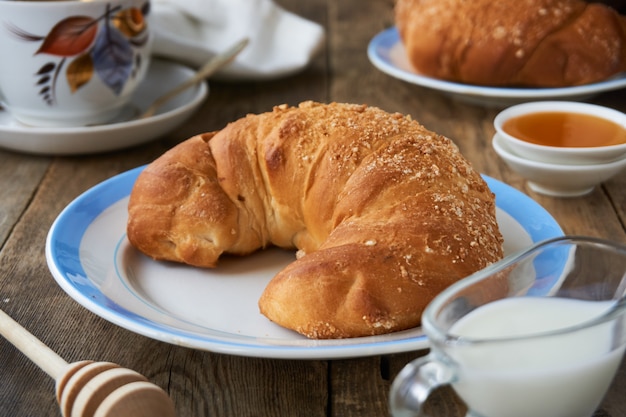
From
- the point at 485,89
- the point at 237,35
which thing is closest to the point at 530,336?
the point at 485,89

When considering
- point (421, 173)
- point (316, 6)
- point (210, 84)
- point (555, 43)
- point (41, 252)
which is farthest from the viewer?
point (316, 6)

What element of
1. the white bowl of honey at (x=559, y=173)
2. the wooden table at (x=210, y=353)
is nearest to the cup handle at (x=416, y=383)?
the wooden table at (x=210, y=353)

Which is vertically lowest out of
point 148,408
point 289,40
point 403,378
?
point 289,40

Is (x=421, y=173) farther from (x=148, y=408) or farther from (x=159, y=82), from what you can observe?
(x=159, y=82)

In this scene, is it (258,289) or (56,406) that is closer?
(56,406)

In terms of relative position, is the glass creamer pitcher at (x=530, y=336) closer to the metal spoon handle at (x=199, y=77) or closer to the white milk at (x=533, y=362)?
the white milk at (x=533, y=362)

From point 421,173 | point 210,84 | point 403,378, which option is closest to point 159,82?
point 210,84

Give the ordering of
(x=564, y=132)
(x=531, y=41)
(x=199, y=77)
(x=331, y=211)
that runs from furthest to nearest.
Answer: (x=199, y=77), (x=531, y=41), (x=564, y=132), (x=331, y=211)

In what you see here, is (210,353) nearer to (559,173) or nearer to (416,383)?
(416,383)
